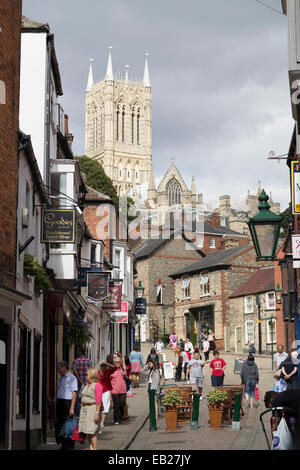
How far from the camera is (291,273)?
117 feet

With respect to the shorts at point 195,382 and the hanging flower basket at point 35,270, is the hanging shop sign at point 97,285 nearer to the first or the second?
the shorts at point 195,382

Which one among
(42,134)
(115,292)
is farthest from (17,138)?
(115,292)

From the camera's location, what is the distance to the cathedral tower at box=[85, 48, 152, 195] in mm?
169000

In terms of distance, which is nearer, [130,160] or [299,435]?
[299,435]

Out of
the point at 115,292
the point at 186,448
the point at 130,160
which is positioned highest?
the point at 130,160

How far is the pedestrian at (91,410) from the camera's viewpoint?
44.5 feet

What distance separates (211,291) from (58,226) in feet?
162

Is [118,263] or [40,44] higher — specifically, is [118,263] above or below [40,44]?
below

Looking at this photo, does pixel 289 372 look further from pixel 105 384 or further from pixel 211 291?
pixel 211 291

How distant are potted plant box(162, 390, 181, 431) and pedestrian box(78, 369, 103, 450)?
4.25 meters
